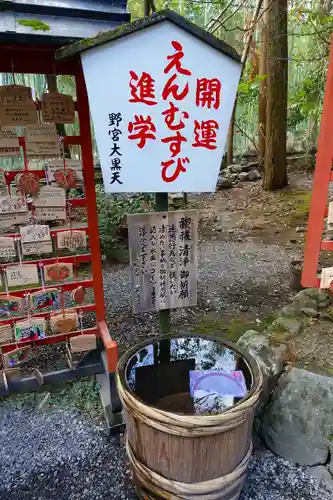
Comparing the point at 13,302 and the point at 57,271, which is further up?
the point at 57,271

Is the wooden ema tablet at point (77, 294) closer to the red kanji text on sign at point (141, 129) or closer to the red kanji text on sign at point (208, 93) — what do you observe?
the red kanji text on sign at point (141, 129)

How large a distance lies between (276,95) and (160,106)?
775 centimetres

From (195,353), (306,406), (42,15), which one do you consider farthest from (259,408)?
(42,15)

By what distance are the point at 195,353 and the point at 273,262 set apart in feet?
12.4

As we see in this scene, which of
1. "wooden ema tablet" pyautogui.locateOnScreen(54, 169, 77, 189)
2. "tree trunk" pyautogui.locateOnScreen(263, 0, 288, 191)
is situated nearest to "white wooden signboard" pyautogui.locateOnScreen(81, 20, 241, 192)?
"wooden ema tablet" pyautogui.locateOnScreen(54, 169, 77, 189)

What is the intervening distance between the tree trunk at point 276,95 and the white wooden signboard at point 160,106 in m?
6.87

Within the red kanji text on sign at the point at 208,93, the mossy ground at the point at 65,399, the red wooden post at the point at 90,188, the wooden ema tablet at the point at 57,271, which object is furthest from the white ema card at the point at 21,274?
the red kanji text on sign at the point at 208,93

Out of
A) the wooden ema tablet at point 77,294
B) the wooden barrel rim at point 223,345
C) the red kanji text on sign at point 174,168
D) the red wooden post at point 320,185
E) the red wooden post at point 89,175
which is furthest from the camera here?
the wooden ema tablet at point 77,294

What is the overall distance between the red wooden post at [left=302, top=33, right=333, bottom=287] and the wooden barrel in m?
0.91

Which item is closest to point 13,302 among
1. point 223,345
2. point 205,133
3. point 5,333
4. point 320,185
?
point 5,333

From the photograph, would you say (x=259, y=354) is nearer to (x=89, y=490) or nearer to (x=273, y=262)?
(x=89, y=490)

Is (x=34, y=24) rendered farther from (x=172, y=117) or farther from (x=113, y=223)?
(x=113, y=223)

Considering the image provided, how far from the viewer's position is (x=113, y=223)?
5965mm

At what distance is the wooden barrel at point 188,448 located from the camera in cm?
165
